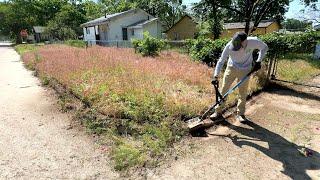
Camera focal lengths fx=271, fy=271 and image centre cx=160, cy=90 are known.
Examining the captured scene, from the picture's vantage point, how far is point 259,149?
4102mm

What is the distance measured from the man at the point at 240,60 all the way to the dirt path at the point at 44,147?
2386 mm

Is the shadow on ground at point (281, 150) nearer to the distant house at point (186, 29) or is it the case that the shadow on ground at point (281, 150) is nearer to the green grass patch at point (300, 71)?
the green grass patch at point (300, 71)

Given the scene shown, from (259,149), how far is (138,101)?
2.59 meters

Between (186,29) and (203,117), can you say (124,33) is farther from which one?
(203,117)

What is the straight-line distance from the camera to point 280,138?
14.6 ft

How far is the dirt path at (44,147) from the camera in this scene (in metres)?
3.62

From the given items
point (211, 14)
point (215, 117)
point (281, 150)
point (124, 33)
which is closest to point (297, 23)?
point (211, 14)

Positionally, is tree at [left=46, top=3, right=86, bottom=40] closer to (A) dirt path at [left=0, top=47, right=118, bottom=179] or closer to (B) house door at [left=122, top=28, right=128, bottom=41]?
(B) house door at [left=122, top=28, right=128, bottom=41]

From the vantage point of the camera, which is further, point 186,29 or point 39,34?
point 39,34

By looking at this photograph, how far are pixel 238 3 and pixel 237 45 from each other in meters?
31.8

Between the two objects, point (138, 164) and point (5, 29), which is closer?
point (138, 164)

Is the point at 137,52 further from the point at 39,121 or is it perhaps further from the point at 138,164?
the point at 138,164

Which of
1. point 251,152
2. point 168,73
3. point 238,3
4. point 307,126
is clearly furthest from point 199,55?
point 238,3

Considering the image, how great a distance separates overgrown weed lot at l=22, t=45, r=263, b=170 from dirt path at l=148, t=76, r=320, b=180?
0.47 meters
